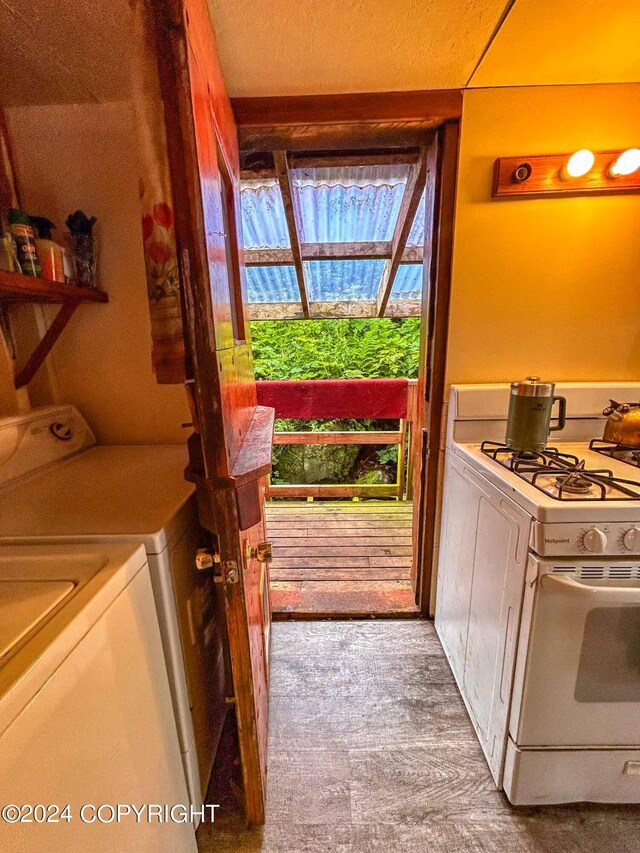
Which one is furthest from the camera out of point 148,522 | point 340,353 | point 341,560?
point 340,353

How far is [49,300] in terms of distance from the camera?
1.29 m

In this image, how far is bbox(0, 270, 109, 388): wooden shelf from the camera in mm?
1112

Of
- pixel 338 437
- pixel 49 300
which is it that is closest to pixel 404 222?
pixel 338 437

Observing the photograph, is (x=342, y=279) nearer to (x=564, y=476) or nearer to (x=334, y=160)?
(x=334, y=160)

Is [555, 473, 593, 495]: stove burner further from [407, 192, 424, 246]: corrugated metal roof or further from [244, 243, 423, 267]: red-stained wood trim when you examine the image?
[244, 243, 423, 267]: red-stained wood trim

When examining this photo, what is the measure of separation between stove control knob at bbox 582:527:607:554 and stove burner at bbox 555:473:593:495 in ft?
0.35

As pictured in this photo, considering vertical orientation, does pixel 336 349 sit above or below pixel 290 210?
below

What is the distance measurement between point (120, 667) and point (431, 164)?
1936mm

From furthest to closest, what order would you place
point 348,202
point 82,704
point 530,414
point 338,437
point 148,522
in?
point 338,437 → point 348,202 → point 530,414 → point 148,522 → point 82,704

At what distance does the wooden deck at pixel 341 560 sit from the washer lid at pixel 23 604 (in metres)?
1.46

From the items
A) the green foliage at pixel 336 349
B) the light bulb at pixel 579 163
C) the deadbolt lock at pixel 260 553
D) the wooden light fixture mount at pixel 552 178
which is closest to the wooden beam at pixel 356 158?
the wooden light fixture mount at pixel 552 178

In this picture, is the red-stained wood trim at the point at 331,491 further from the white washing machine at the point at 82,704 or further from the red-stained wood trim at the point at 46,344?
the white washing machine at the point at 82,704

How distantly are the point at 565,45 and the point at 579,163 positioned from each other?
1.16 ft

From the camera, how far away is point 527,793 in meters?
1.06
